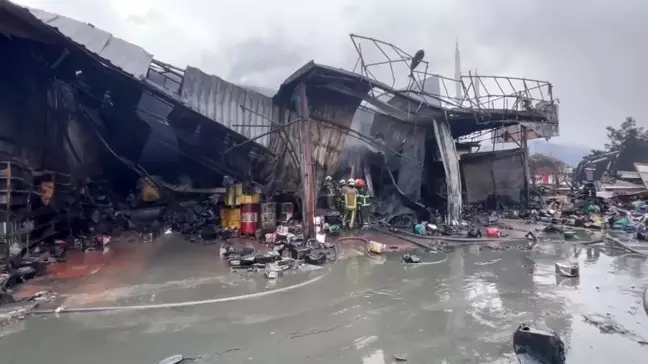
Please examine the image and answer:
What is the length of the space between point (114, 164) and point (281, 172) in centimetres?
554

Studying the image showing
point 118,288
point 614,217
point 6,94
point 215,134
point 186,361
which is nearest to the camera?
point 186,361

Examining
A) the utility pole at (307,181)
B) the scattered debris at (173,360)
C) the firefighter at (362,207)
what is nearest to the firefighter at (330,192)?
the firefighter at (362,207)

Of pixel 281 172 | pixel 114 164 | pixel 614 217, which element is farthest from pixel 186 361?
pixel 614 217

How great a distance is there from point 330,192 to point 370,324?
10148 mm

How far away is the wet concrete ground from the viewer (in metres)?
4.19

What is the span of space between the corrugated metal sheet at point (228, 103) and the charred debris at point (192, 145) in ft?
0.12

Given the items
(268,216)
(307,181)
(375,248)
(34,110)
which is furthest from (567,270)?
(34,110)

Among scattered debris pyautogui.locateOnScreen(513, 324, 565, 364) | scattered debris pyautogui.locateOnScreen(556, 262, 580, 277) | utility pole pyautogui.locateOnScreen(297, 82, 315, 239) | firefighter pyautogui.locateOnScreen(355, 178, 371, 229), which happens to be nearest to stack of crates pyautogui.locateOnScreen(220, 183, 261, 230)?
utility pole pyautogui.locateOnScreen(297, 82, 315, 239)

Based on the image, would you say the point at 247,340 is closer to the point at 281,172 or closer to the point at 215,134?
the point at 215,134

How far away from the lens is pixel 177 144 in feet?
43.4

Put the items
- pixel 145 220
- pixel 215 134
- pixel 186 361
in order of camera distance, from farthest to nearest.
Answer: pixel 145 220, pixel 215 134, pixel 186 361

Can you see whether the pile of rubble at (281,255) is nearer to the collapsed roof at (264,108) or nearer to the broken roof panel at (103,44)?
the collapsed roof at (264,108)

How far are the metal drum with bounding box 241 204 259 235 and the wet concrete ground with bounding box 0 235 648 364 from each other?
476cm

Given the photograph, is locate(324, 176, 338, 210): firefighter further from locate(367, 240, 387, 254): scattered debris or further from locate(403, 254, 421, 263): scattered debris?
locate(403, 254, 421, 263): scattered debris
